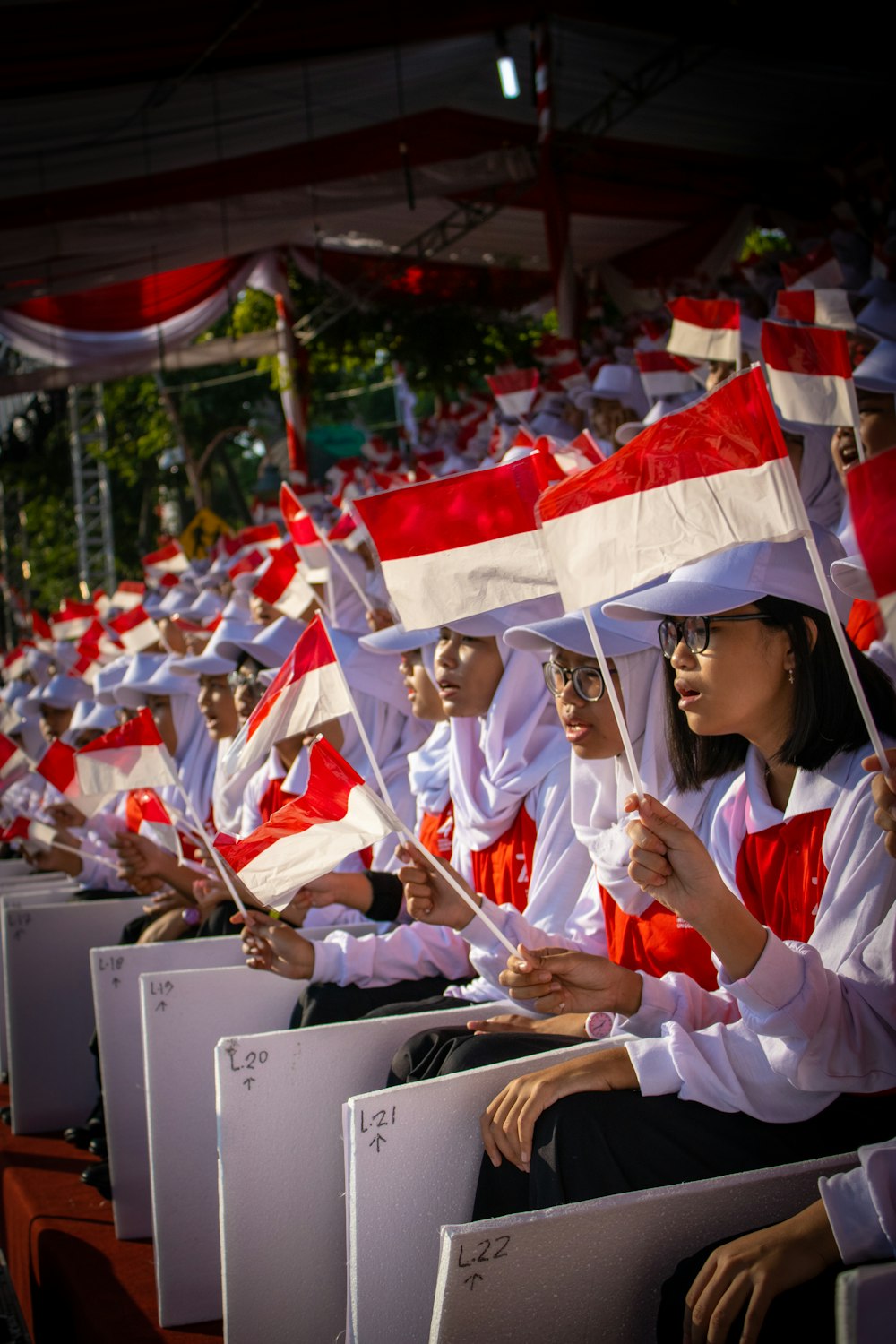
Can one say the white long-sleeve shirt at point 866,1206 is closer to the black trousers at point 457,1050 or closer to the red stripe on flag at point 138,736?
the black trousers at point 457,1050

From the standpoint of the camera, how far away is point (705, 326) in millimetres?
4820

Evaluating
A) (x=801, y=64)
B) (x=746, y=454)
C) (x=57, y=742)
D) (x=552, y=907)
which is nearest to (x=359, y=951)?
(x=552, y=907)

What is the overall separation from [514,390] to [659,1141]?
673 cm

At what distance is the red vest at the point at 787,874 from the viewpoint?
2.10 m

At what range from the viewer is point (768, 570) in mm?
2092

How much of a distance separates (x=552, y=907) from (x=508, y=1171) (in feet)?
3.11

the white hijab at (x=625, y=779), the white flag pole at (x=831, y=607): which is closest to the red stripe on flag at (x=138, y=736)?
the white hijab at (x=625, y=779)

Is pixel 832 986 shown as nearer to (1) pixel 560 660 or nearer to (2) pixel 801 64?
(1) pixel 560 660

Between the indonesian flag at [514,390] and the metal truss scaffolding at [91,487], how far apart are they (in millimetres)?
9963

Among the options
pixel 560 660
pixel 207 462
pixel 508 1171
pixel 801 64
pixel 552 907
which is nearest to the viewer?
pixel 508 1171

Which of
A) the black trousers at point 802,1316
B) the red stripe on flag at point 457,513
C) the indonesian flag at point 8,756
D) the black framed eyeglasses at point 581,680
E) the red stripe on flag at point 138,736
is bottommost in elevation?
the black trousers at point 802,1316

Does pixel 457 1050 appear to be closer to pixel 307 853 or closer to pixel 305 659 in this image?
pixel 307 853

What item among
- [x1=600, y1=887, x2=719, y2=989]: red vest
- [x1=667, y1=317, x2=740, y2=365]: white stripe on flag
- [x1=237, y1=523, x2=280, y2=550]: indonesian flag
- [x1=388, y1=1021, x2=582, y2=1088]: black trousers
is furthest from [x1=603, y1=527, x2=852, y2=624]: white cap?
[x1=237, y1=523, x2=280, y2=550]: indonesian flag

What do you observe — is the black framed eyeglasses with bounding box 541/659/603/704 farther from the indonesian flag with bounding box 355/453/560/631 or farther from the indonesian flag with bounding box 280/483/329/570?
the indonesian flag with bounding box 280/483/329/570
